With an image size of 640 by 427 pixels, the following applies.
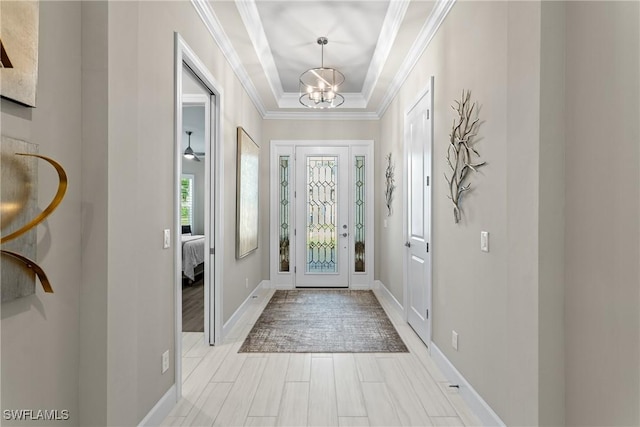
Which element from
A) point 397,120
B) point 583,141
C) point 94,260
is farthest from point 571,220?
point 397,120

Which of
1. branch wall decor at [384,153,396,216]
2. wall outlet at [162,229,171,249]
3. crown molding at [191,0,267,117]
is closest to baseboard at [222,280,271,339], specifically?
wall outlet at [162,229,171,249]

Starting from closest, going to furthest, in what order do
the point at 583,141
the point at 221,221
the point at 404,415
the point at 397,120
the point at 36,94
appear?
the point at 36,94
the point at 583,141
the point at 404,415
the point at 221,221
the point at 397,120

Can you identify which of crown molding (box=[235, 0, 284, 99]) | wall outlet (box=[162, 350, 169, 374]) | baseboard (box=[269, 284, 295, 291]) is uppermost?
crown molding (box=[235, 0, 284, 99])

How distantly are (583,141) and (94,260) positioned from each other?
201 cm

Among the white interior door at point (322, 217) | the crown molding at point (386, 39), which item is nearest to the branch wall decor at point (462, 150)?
the crown molding at point (386, 39)

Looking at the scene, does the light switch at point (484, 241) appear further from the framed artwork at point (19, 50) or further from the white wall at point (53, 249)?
the framed artwork at point (19, 50)

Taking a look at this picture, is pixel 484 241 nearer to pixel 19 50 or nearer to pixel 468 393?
pixel 468 393

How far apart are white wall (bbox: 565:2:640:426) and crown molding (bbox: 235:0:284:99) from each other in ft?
7.54

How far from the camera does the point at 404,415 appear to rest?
2139mm

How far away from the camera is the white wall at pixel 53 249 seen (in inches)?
48.2

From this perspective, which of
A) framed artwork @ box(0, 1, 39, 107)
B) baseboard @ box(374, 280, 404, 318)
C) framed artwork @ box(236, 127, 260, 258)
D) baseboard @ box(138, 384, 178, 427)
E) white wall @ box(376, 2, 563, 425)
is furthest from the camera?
baseboard @ box(374, 280, 404, 318)

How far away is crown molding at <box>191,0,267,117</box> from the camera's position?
2.65 m

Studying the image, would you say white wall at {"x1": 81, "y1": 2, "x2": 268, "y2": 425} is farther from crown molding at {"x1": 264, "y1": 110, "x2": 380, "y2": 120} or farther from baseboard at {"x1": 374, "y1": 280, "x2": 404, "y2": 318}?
crown molding at {"x1": 264, "y1": 110, "x2": 380, "y2": 120}

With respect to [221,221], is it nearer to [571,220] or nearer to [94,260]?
[94,260]
